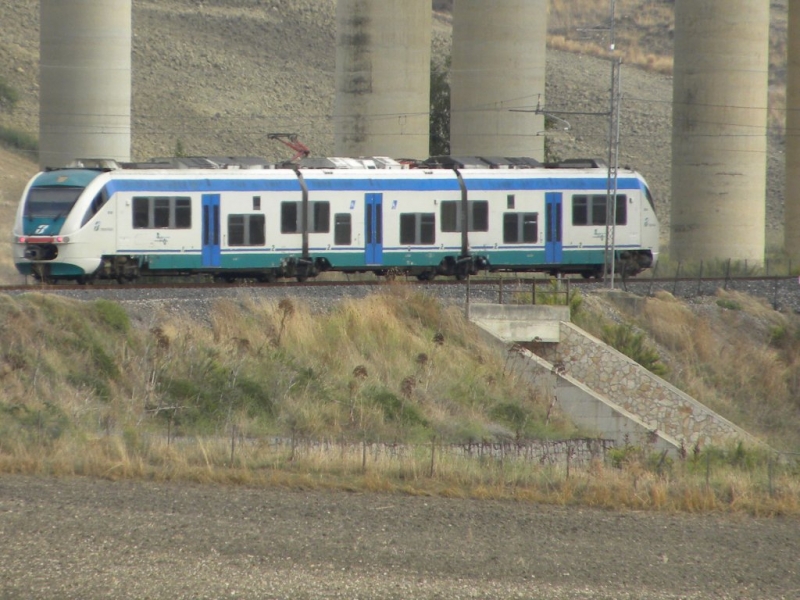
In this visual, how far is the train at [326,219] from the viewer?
108 feet

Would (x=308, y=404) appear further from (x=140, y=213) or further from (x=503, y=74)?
(x=503, y=74)

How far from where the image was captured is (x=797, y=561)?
1688 centimetres

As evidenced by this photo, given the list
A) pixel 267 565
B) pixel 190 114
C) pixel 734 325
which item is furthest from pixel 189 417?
pixel 190 114

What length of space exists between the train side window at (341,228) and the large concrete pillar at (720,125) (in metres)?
17.0

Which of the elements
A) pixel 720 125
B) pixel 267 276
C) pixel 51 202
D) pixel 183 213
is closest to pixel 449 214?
pixel 267 276

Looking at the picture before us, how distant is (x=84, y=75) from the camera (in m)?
43.5

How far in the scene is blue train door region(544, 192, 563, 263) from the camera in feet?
121

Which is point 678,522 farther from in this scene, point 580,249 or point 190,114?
point 190,114

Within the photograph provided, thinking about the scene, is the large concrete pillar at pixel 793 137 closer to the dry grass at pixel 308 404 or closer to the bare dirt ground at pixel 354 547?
the dry grass at pixel 308 404

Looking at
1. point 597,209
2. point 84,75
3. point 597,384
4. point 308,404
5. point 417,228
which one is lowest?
point 597,384

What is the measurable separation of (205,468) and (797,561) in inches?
312

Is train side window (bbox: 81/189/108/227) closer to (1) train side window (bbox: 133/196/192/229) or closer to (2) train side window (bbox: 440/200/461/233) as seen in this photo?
(1) train side window (bbox: 133/196/192/229)

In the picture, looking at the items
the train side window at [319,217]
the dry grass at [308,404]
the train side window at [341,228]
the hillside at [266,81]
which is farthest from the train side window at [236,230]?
the hillside at [266,81]

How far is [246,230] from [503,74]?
1480 centimetres
